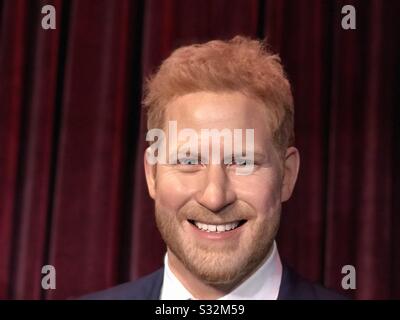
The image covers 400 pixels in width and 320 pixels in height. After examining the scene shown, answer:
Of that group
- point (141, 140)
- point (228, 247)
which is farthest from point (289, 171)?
point (141, 140)

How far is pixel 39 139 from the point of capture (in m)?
1.28

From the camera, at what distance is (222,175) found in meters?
1.05

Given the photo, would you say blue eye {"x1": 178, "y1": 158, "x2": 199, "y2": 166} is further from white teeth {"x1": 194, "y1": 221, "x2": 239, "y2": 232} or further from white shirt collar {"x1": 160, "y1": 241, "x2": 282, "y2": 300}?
white shirt collar {"x1": 160, "y1": 241, "x2": 282, "y2": 300}

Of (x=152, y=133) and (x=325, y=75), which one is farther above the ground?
(x=325, y=75)

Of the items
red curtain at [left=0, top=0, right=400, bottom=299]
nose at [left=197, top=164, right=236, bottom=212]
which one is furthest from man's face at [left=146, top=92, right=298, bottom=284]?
red curtain at [left=0, top=0, right=400, bottom=299]

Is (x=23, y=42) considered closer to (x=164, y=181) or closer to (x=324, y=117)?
(x=164, y=181)

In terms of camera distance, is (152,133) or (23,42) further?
(23,42)

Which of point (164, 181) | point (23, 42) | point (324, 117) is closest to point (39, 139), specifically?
point (23, 42)

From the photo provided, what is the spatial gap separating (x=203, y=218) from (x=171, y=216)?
7cm

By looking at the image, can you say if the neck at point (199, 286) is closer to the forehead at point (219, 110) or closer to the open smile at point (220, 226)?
the open smile at point (220, 226)

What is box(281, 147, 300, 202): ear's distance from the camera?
1116 millimetres

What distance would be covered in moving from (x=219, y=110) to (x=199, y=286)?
0.37 m

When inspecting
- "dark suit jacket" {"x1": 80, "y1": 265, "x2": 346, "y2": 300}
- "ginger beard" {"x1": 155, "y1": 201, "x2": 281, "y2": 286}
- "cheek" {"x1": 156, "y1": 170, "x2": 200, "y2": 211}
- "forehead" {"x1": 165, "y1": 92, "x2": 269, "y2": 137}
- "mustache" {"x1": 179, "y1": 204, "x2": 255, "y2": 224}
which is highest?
"forehead" {"x1": 165, "y1": 92, "x2": 269, "y2": 137}

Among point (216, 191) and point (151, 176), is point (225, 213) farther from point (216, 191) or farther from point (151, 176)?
point (151, 176)
